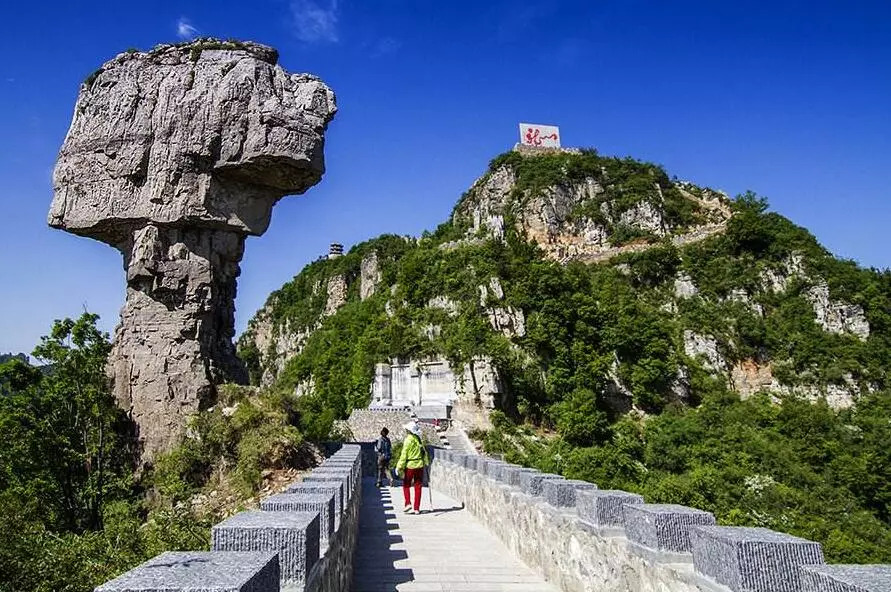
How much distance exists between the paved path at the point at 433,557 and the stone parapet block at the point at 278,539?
3.02 m

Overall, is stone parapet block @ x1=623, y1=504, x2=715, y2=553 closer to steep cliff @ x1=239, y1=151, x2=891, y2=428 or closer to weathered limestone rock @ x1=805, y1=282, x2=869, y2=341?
steep cliff @ x1=239, y1=151, x2=891, y2=428

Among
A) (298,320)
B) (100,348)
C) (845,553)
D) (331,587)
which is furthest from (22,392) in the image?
(298,320)

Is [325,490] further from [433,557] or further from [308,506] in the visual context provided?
[433,557]

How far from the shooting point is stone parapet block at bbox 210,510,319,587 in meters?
3.24

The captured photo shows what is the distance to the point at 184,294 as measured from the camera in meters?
14.1

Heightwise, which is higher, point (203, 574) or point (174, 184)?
point (174, 184)

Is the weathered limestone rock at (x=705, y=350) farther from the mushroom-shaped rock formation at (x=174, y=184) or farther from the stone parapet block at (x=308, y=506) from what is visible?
the stone parapet block at (x=308, y=506)

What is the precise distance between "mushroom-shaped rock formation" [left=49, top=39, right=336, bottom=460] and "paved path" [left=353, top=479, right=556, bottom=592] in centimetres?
590

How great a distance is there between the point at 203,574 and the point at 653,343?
4136 centimetres

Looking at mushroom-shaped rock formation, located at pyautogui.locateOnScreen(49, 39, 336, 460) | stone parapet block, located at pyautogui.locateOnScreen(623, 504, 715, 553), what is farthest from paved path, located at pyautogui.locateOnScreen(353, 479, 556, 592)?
mushroom-shaped rock formation, located at pyautogui.locateOnScreen(49, 39, 336, 460)

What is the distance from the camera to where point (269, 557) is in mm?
2783

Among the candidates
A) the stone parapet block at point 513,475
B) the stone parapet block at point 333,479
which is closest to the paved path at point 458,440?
the stone parapet block at point 513,475

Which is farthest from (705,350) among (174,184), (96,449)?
(96,449)

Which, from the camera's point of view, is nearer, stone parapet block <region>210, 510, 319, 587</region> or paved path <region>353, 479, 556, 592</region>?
stone parapet block <region>210, 510, 319, 587</region>
